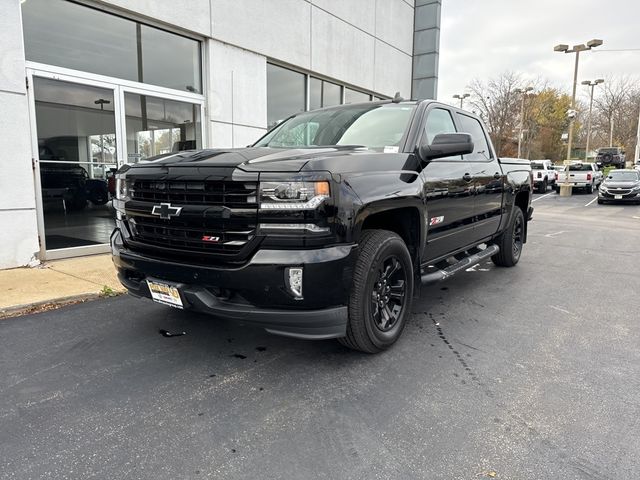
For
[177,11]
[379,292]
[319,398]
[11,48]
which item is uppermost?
[177,11]

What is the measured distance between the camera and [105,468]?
2.24m

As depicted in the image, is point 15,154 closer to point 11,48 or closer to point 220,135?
point 11,48

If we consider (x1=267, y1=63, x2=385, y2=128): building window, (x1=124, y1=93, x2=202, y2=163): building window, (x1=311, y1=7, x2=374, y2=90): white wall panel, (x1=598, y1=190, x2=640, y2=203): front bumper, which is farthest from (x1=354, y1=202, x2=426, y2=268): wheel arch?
(x1=598, y1=190, x2=640, y2=203): front bumper

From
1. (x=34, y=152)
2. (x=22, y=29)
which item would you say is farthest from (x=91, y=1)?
(x=34, y=152)

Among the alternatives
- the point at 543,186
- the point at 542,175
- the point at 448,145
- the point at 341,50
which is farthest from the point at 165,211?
the point at 543,186

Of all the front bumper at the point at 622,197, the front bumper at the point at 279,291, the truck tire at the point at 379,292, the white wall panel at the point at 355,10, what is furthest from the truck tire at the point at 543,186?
the front bumper at the point at 279,291

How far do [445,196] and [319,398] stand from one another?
2.22 meters

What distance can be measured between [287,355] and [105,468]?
1.56 m

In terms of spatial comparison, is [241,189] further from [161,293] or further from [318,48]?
[318,48]

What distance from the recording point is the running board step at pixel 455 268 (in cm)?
414

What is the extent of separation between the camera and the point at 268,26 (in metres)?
9.67

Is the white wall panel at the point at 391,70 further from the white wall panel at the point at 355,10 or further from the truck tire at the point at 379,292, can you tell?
the truck tire at the point at 379,292

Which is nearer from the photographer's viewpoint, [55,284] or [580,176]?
[55,284]

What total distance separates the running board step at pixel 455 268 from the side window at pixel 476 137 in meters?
1.08
